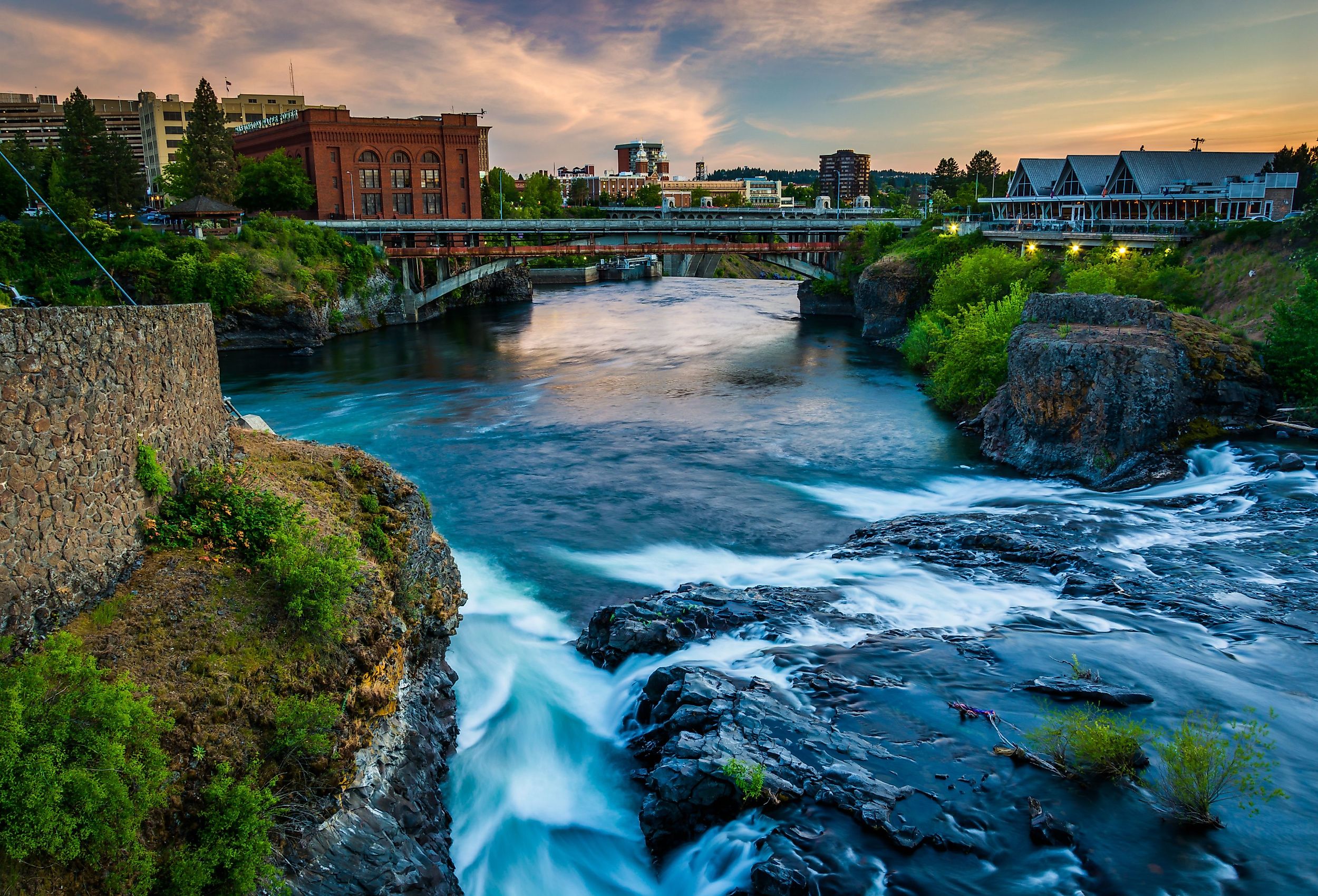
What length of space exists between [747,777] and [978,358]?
91.9 feet

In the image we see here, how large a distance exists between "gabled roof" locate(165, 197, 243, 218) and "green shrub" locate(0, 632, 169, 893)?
5781 cm

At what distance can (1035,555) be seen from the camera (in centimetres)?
2022

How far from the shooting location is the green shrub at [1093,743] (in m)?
11.9

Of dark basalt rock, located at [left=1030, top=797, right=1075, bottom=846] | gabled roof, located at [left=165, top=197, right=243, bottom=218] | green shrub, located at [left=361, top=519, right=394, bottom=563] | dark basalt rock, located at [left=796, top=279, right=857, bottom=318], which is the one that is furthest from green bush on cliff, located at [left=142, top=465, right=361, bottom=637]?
dark basalt rock, located at [left=796, top=279, right=857, bottom=318]

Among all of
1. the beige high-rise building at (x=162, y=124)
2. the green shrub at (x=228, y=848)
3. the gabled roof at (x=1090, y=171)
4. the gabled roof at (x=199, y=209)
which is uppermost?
the beige high-rise building at (x=162, y=124)

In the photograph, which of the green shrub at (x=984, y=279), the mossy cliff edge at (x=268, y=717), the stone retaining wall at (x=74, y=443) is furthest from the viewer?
the green shrub at (x=984, y=279)

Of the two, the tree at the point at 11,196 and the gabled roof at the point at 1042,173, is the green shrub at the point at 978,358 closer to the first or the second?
the gabled roof at the point at 1042,173

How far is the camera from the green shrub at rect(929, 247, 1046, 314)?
4638 cm

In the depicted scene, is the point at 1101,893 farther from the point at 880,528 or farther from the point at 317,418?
the point at 317,418

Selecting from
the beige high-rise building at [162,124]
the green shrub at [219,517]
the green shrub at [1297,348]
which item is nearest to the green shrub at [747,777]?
the green shrub at [219,517]

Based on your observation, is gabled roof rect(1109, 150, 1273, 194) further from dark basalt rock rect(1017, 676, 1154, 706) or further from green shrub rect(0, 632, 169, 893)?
green shrub rect(0, 632, 169, 893)

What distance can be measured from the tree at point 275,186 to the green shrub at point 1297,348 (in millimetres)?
79561

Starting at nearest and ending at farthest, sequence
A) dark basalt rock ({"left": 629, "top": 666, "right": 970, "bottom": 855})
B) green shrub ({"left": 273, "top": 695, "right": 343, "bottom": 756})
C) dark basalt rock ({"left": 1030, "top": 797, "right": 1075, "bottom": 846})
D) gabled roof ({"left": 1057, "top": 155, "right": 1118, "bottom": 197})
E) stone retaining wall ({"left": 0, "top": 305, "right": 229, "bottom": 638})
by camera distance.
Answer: stone retaining wall ({"left": 0, "top": 305, "right": 229, "bottom": 638})
green shrub ({"left": 273, "top": 695, "right": 343, "bottom": 756})
dark basalt rock ({"left": 1030, "top": 797, "right": 1075, "bottom": 846})
dark basalt rock ({"left": 629, "top": 666, "right": 970, "bottom": 855})
gabled roof ({"left": 1057, "top": 155, "right": 1118, "bottom": 197})

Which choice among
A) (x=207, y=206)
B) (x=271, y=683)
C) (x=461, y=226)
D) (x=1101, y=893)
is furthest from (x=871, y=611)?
(x=461, y=226)
